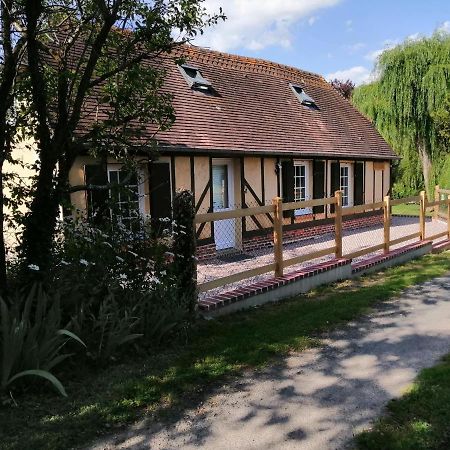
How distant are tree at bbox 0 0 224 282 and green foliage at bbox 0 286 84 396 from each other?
Answer: 37.9 inches

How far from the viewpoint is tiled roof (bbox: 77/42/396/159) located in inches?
441

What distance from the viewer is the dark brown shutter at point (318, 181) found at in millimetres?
14094

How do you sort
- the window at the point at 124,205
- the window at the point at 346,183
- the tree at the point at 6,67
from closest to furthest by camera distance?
the tree at the point at 6,67, the window at the point at 124,205, the window at the point at 346,183

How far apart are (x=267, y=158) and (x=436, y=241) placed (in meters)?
5.15

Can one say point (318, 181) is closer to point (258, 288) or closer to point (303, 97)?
point (303, 97)

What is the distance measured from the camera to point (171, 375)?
4.04 meters

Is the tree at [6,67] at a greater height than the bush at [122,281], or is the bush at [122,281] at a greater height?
the tree at [6,67]

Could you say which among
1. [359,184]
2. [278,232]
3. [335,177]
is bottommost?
[278,232]

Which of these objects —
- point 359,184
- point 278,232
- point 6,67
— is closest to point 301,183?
point 359,184

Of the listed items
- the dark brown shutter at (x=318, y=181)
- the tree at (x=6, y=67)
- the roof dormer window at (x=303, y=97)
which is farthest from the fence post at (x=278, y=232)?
the roof dormer window at (x=303, y=97)

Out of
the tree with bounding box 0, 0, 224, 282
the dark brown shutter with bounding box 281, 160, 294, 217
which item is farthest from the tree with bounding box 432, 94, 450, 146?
the tree with bounding box 0, 0, 224, 282

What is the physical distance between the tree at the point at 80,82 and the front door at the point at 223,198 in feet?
19.6

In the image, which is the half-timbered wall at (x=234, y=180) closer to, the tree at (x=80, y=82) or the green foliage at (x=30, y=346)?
the tree at (x=80, y=82)

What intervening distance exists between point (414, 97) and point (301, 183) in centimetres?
1146
